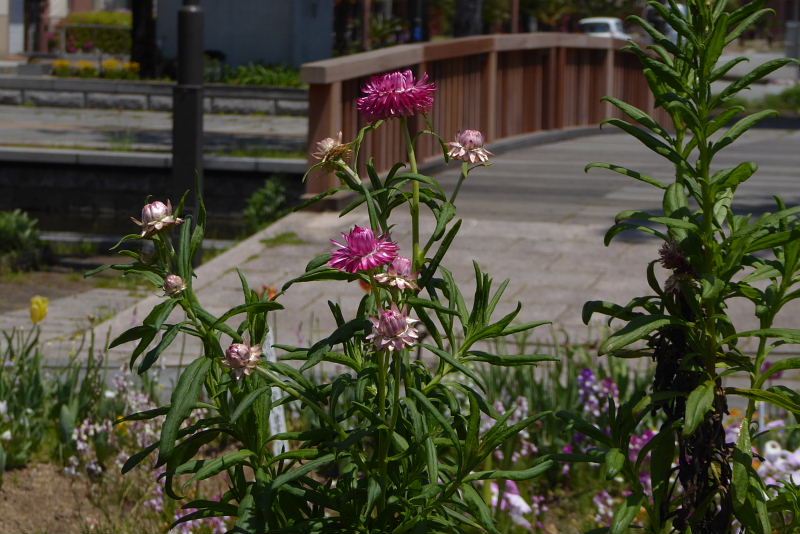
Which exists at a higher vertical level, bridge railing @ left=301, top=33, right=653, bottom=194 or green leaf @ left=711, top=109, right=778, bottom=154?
bridge railing @ left=301, top=33, right=653, bottom=194

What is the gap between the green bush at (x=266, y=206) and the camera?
1202cm

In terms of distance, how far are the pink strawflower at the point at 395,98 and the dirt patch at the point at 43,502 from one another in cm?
246

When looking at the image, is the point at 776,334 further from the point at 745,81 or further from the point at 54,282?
the point at 54,282

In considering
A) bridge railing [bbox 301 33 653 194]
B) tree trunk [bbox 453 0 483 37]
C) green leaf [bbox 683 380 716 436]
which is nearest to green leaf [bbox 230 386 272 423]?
green leaf [bbox 683 380 716 436]

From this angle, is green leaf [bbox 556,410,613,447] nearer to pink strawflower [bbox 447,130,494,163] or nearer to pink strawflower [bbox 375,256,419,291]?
pink strawflower [bbox 375,256,419,291]

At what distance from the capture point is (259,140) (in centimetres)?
1902

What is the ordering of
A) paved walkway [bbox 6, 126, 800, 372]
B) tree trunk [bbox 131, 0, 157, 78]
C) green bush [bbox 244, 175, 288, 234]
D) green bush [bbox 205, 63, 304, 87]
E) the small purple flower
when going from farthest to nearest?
1. tree trunk [bbox 131, 0, 157, 78]
2. green bush [bbox 205, 63, 304, 87]
3. green bush [bbox 244, 175, 288, 234]
4. paved walkway [bbox 6, 126, 800, 372]
5. the small purple flower

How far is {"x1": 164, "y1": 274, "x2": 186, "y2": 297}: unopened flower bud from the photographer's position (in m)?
2.16

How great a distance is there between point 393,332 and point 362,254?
13cm

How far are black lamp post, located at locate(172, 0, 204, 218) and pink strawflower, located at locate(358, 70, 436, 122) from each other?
761 cm

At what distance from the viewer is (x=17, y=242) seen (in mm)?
11188

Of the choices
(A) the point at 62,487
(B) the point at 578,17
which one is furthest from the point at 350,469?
(B) the point at 578,17

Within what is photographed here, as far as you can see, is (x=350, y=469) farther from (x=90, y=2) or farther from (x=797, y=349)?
(x=90, y=2)

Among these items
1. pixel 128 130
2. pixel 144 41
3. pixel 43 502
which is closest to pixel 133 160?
pixel 128 130
